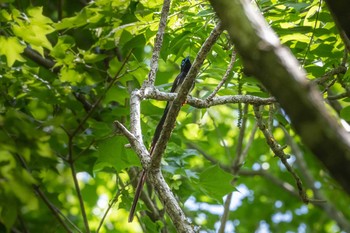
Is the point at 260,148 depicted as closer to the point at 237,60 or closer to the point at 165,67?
the point at 165,67

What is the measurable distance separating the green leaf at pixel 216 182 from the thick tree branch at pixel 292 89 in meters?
2.51

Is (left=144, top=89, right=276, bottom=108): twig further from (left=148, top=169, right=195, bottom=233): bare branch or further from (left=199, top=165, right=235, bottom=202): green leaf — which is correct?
(left=199, top=165, right=235, bottom=202): green leaf

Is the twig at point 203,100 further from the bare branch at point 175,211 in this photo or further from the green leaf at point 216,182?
the green leaf at point 216,182

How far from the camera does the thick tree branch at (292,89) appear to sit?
42.1 inches

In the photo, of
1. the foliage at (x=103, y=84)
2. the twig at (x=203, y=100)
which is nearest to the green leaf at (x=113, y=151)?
the foliage at (x=103, y=84)

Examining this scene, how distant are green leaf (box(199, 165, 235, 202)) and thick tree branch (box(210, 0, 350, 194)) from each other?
2507mm

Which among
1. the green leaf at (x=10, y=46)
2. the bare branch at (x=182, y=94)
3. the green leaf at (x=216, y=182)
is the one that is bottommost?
the bare branch at (x=182, y=94)

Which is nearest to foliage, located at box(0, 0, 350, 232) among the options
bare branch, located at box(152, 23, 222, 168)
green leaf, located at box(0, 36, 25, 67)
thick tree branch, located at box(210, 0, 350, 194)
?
green leaf, located at box(0, 36, 25, 67)

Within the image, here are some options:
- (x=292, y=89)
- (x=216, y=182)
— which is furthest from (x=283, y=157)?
(x=292, y=89)

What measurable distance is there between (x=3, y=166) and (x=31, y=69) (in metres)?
2.16

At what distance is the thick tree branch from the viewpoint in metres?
1.07

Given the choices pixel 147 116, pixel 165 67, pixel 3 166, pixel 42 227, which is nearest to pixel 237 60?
pixel 147 116

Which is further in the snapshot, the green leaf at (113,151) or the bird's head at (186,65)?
the green leaf at (113,151)

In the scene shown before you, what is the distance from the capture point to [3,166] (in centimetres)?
187
